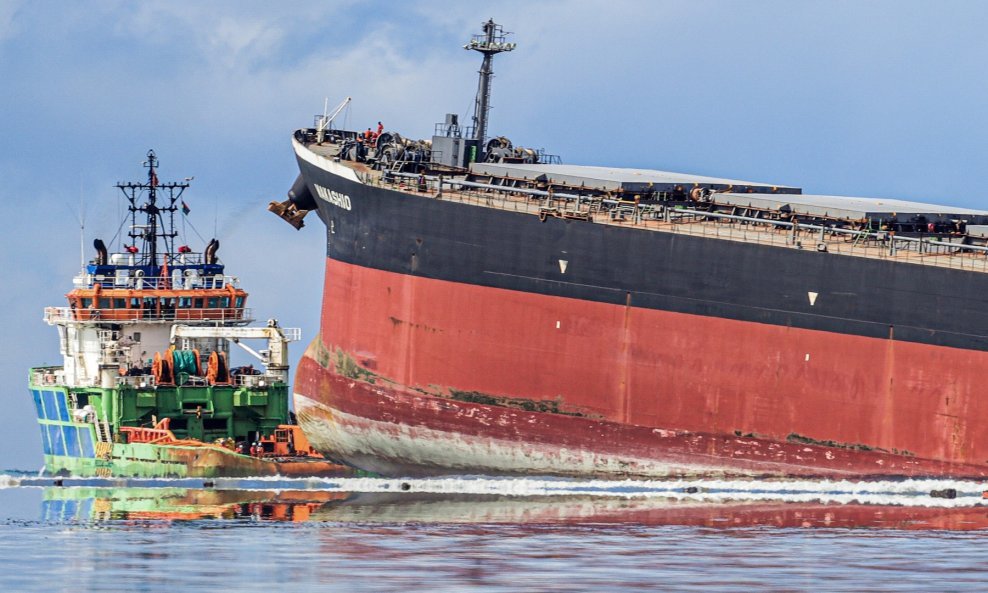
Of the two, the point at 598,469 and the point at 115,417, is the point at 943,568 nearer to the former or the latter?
the point at 598,469

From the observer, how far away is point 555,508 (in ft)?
161

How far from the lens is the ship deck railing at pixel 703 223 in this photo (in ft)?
162

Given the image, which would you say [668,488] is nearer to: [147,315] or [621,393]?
[621,393]

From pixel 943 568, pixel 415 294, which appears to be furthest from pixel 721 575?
pixel 415 294

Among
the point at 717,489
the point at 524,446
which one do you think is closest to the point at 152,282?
the point at 524,446

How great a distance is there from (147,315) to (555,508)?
20.1 metres

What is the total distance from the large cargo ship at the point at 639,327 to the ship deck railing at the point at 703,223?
9cm

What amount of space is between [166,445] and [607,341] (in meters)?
14.4

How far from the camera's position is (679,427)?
169 feet

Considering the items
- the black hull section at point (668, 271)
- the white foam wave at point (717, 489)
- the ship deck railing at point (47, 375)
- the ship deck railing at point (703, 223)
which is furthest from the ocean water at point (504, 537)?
the ship deck railing at point (47, 375)

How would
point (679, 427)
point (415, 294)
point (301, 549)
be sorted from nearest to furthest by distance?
point (301, 549), point (679, 427), point (415, 294)

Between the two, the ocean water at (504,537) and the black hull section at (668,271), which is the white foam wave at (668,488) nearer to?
the ocean water at (504,537)

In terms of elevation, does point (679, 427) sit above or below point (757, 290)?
below

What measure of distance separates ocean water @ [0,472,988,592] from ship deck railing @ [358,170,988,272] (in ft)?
19.3
